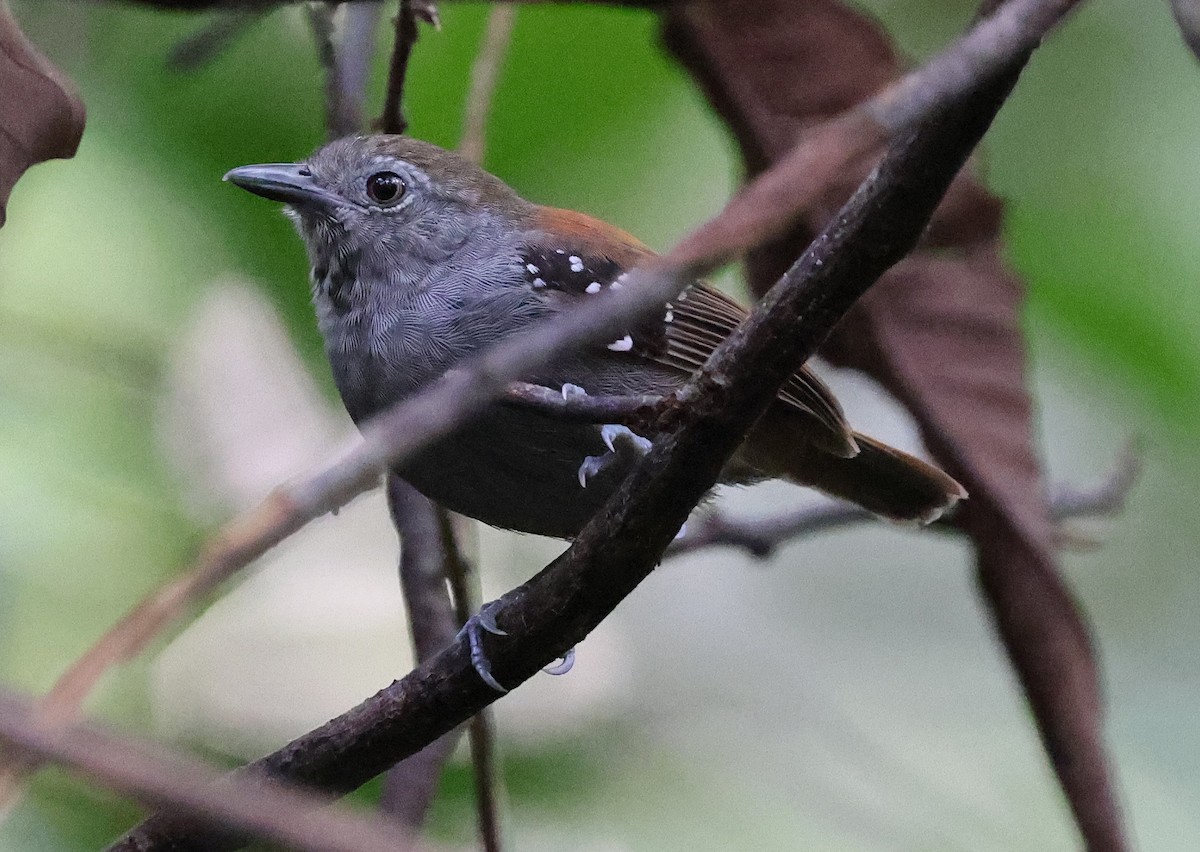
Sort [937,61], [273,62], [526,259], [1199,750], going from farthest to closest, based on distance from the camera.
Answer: [273,62] < [1199,750] < [526,259] < [937,61]

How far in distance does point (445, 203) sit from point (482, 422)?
2.81ft

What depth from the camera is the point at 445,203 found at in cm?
336

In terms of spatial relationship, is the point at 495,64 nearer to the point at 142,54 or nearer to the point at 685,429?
the point at 142,54

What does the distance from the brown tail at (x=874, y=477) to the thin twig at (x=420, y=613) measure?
32.9 inches

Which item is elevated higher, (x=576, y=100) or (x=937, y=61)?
(x=937, y=61)

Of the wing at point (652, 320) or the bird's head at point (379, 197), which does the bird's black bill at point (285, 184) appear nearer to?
the bird's head at point (379, 197)

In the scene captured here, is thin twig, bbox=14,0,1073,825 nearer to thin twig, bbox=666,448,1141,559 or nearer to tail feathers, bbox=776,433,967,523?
tail feathers, bbox=776,433,967,523

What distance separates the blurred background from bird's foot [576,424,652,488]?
1232 mm

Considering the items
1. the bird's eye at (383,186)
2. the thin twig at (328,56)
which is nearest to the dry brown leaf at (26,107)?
the thin twig at (328,56)

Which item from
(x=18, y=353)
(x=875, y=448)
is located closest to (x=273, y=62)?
(x=18, y=353)

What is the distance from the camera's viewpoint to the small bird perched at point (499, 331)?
2.79 m

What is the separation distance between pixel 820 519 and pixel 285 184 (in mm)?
1739

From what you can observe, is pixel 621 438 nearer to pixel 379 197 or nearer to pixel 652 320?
pixel 652 320

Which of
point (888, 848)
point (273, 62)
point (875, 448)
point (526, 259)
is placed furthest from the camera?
point (273, 62)
